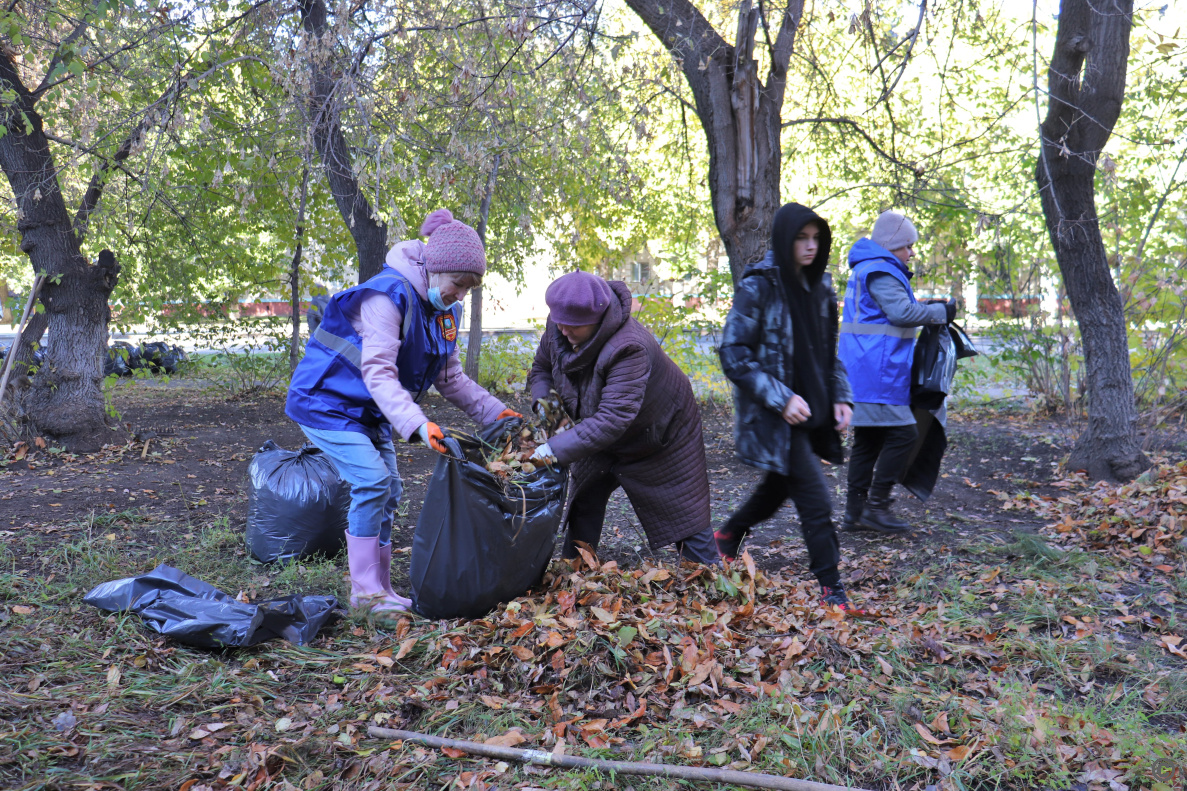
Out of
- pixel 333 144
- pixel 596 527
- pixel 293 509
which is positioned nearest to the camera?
pixel 596 527

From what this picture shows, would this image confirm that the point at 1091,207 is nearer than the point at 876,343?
No

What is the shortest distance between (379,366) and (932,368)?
2915mm

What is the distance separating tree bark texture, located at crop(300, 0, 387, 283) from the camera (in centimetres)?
501

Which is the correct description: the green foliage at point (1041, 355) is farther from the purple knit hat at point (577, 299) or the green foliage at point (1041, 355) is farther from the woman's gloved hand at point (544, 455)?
the woman's gloved hand at point (544, 455)

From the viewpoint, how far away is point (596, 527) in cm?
344

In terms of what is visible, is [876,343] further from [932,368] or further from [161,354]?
[161,354]

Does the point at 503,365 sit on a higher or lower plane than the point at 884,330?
lower

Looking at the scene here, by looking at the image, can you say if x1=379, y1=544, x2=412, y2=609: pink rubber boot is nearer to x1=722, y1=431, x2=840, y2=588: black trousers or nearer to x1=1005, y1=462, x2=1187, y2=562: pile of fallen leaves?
x1=722, y1=431, x2=840, y2=588: black trousers

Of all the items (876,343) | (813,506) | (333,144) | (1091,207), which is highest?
(333,144)

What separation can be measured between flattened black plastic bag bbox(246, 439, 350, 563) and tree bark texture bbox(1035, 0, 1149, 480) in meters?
4.54

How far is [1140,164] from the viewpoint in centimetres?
736

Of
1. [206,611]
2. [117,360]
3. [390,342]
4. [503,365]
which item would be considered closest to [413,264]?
[390,342]

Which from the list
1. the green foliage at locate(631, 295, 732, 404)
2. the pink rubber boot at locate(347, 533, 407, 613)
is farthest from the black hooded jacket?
the green foliage at locate(631, 295, 732, 404)

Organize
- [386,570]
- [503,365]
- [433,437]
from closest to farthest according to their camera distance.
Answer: [433,437] → [386,570] → [503,365]
